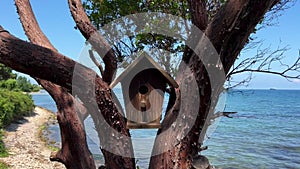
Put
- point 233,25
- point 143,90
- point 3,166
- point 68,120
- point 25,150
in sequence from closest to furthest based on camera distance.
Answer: point 233,25 < point 143,90 < point 68,120 < point 3,166 < point 25,150

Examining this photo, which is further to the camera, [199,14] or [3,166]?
[3,166]

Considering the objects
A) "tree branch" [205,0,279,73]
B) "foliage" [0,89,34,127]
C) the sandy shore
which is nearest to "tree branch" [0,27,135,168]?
"tree branch" [205,0,279,73]

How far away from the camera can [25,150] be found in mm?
11945

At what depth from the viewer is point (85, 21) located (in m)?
2.26

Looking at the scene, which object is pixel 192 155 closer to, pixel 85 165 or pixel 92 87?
pixel 92 87

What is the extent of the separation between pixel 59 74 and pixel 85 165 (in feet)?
3.91

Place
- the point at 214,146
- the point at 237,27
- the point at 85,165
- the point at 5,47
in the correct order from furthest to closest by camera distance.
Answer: the point at 214,146 < the point at 85,165 < the point at 5,47 < the point at 237,27

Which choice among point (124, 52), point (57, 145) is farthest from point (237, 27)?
point (57, 145)

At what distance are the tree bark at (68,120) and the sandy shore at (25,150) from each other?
720cm

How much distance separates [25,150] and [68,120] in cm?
1028

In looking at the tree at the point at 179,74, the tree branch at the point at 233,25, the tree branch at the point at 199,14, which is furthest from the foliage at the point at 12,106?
the tree branch at the point at 233,25

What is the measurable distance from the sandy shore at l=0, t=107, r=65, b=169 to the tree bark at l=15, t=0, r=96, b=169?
7198 millimetres

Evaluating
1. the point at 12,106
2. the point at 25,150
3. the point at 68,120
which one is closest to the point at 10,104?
the point at 12,106

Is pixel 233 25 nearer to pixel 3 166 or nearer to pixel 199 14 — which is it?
pixel 199 14
